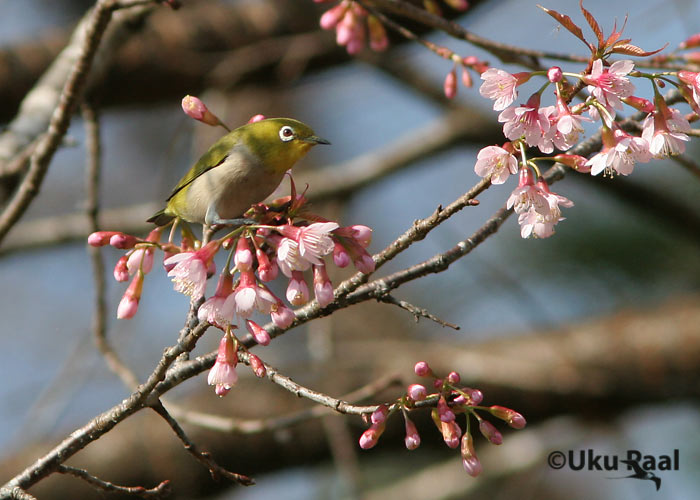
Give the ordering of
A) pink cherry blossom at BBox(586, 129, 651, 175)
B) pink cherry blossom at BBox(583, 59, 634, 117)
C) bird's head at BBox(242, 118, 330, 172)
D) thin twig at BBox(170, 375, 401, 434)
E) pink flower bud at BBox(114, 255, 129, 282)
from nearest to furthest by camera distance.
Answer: pink cherry blossom at BBox(583, 59, 634, 117) → pink cherry blossom at BBox(586, 129, 651, 175) → pink flower bud at BBox(114, 255, 129, 282) → bird's head at BBox(242, 118, 330, 172) → thin twig at BBox(170, 375, 401, 434)

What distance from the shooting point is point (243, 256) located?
5.60ft

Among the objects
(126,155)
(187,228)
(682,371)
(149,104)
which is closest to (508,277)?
(682,371)

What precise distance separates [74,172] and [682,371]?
910 cm

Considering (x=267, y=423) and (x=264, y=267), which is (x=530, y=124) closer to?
(x=264, y=267)

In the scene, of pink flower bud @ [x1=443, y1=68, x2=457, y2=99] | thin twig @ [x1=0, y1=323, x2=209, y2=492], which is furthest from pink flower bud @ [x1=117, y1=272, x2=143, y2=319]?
pink flower bud @ [x1=443, y1=68, x2=457, y2=99]

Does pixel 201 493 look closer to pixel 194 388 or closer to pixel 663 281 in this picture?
pixel 194 388

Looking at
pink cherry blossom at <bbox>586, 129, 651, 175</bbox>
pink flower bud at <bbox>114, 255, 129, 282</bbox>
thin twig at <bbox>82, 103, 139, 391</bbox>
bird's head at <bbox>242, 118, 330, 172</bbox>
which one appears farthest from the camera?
thin twig at <bbox>82, 103, 139, 391</bbox>

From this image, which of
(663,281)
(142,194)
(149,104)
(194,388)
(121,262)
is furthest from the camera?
(142,194)

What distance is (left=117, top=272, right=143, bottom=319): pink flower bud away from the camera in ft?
6.47

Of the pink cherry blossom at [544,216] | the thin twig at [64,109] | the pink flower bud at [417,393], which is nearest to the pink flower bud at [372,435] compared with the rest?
the pink flower bud at [417,393]

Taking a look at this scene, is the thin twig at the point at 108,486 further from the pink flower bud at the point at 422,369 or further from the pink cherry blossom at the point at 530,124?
the pink cherry blossom at the point at 530,124

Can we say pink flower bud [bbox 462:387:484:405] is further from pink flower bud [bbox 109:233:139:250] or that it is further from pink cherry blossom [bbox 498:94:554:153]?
pink flower bud [bbox 109:233:139:250]

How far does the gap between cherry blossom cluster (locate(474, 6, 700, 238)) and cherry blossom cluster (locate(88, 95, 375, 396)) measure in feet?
1.25

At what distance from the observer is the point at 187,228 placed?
2.12 meters
